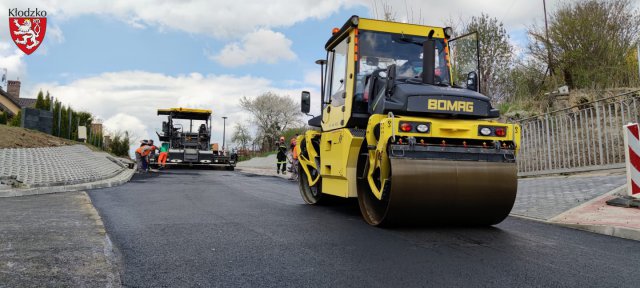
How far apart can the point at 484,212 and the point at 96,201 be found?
6.22 meters

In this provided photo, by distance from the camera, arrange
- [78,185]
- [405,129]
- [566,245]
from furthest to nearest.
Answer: [78,185] < [405,129] < [566,245]

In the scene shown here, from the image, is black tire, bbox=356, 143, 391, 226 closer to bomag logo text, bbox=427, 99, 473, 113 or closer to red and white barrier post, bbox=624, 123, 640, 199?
bomag logo text, bbox=427, 99, 473, 113

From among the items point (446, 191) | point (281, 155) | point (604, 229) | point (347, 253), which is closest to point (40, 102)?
point (281, 155)

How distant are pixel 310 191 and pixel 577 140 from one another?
624 centimetres

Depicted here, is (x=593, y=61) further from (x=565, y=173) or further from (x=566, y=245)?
(x=566, y=245)

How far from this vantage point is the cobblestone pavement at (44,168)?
33.2ft

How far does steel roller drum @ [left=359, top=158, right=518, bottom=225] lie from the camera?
491 cm

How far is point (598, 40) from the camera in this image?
13.9 m

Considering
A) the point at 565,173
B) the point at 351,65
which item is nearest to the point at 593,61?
the point at 565,173

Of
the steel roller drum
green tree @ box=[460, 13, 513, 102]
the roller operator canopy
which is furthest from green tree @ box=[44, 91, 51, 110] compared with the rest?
the steel roller drum

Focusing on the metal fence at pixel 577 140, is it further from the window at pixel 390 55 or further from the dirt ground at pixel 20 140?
the dirt ground at pixel 20 140

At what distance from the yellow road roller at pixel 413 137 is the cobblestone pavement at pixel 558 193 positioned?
191cm

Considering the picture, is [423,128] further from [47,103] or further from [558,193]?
[47,103]

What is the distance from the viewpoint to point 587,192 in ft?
25.8
